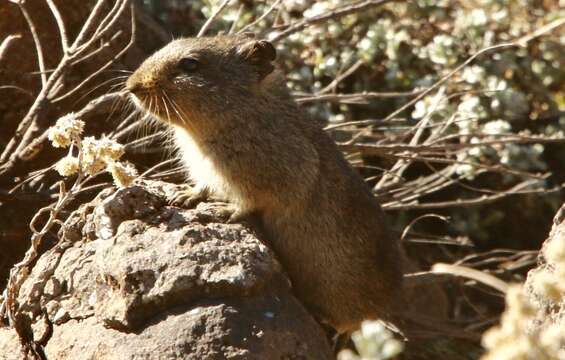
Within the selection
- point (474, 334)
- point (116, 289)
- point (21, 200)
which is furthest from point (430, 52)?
point (116, 289)

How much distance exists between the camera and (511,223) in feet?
26.3

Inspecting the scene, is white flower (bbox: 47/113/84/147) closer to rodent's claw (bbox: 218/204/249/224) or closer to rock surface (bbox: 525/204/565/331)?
rodent's claw (bbox: 218/204/249/224)

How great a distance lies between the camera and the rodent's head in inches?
189

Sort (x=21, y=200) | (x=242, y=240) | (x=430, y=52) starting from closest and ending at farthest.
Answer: (x=242, y=240) → (x=21, y=200) → (x=430, y=52)

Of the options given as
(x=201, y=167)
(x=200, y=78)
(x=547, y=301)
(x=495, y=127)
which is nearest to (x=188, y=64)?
(x=200, y=78)

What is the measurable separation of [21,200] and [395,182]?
2396mm

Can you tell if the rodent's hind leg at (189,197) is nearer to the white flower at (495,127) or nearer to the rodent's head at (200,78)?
the rodent's head at (200,78)

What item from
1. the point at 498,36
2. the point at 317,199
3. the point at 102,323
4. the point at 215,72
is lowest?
the point at 498,36

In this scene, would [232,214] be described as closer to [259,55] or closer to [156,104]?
[156,104]

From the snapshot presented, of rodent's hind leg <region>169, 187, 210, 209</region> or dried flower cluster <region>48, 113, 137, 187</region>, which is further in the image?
rodent's hind leg <region>169, 187, 210, 209</region>

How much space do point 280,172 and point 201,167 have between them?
1.37ft

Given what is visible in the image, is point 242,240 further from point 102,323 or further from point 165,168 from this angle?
point 165,168

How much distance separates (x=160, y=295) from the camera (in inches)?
145

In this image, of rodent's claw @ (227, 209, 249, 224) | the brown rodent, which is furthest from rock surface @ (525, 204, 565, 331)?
rodent's claw @ (227, 209, 249, 224)
